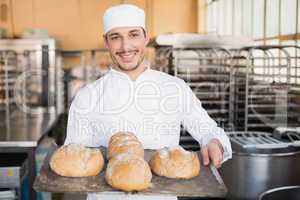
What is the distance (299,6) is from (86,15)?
16.1 ft

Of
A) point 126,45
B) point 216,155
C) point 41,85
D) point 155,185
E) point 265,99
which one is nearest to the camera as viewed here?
point 155,185

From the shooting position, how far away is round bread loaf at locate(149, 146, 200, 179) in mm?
969

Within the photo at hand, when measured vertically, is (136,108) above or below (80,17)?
below

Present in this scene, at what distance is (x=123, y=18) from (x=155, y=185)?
56cm

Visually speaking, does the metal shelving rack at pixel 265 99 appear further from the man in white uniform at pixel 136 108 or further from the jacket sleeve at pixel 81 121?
the jacket sleeve at pixel 81 121

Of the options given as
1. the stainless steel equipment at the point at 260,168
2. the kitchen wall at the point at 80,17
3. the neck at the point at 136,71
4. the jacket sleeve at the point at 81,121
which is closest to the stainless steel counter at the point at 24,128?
the jacket sleeve at the point at 81,121

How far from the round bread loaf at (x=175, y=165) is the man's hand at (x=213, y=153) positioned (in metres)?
0.04

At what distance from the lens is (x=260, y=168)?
5.54ft

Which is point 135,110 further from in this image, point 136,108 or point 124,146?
point 124,146

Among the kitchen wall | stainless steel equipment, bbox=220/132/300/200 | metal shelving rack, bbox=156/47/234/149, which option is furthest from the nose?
the kitchen wall

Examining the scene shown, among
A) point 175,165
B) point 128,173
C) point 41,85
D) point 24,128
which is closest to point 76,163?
point 128,173

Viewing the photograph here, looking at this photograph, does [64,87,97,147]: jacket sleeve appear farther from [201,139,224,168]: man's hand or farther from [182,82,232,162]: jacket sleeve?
[201,139,224,168]: man's hand

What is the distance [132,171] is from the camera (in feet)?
3.10

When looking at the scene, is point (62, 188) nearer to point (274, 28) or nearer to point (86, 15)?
point (274, 28)
